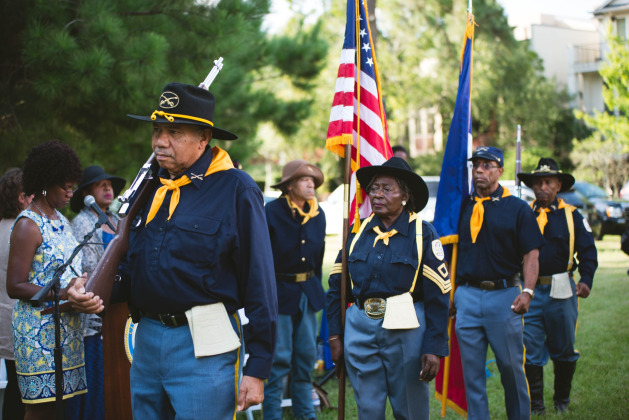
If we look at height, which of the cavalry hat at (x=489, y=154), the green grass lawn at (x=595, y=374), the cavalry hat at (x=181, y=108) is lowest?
the green grass lawn at (x=595, y=374)

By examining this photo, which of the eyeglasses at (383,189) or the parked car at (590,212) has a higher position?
the eyeglasses at (383,189)

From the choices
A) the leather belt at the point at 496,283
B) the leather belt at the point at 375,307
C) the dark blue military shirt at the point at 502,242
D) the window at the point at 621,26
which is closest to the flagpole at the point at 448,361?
the dark blue military shirt at the point at 502,242

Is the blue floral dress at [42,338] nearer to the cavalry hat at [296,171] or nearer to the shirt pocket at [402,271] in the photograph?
the shirt pocket at [402,271]

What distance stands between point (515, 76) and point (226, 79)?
30613 mm

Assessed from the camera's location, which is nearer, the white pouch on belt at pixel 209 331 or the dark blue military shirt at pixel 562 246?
the white pouch on belt at pixel 209 331

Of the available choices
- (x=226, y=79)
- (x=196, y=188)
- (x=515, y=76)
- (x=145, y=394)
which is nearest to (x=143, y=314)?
(x=145, y=394)

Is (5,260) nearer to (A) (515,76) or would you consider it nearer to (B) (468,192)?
(B) (468,192)

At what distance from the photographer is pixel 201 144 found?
346 centimetres

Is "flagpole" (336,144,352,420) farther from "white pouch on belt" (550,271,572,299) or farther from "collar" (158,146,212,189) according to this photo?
"white pouch on belt" (550,271,572,299)

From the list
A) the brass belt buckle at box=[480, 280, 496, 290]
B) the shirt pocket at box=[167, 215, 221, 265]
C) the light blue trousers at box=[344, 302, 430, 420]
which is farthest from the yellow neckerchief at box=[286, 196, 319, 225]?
the shirt pocket at box=[167, 215, 221, 265]

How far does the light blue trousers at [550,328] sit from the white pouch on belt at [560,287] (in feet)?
0.22

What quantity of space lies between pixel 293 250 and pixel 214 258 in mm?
3315

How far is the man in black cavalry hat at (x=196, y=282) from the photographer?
3127 millimetres

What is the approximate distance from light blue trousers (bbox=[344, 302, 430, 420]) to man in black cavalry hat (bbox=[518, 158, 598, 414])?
110 inches
